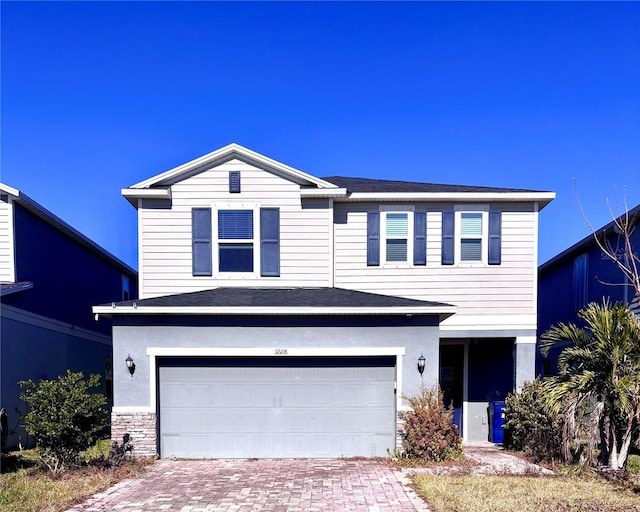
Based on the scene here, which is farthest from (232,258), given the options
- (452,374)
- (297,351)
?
(452,374)

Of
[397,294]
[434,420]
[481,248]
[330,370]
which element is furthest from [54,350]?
[481,248]

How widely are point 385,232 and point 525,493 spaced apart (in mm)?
6457

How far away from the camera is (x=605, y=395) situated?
797 cm

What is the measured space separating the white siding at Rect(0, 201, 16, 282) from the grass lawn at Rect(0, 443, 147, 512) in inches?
171

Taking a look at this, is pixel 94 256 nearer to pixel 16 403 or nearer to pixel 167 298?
pixel 16 403

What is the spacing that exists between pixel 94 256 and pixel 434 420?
1332 cm

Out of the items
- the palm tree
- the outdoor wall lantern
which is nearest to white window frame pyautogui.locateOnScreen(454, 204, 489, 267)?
the palm tree

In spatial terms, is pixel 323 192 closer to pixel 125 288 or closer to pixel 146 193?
pixel 146 193

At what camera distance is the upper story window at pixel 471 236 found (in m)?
11.6

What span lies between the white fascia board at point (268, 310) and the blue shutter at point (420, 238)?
2.39m

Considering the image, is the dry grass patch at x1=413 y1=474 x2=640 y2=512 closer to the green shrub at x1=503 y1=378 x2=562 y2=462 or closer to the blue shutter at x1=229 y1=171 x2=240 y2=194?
the green shrub at x1=503 y1=378 x2=562 y2=462

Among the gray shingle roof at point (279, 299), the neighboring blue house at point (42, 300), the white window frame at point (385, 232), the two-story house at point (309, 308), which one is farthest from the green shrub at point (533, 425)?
the neighboring blue house at point (42, 300)

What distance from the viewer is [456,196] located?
37.9 ft

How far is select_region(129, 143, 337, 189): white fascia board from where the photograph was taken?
1140 cm
